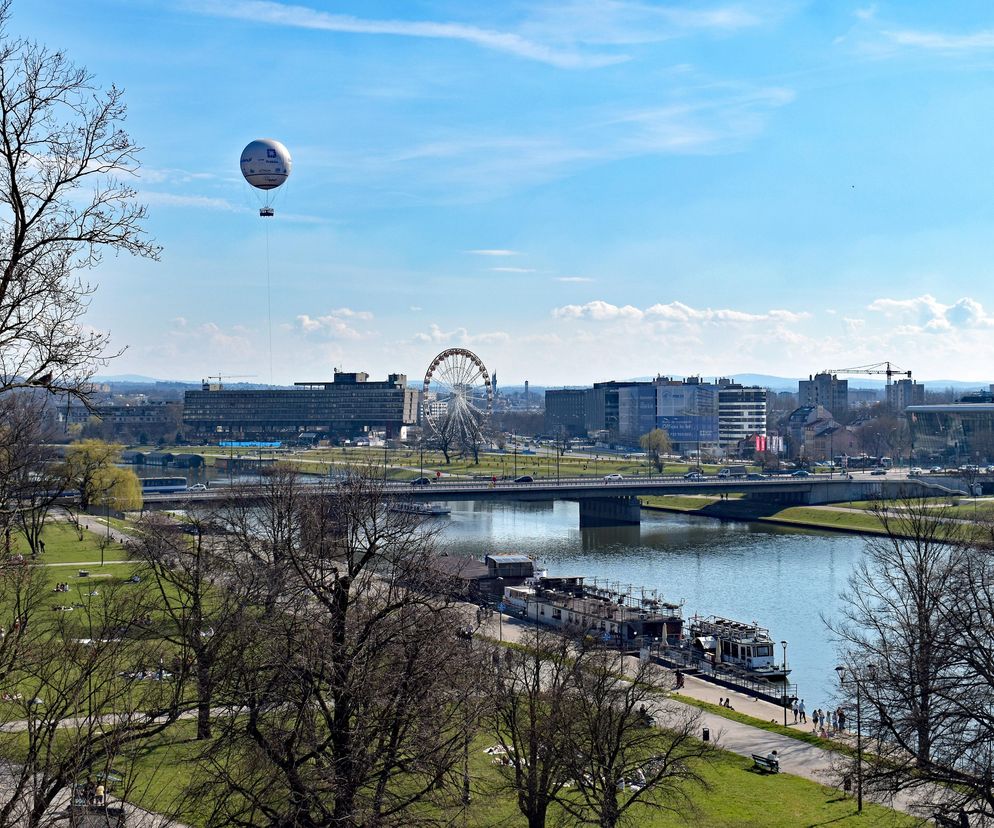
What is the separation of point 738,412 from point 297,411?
242 ft

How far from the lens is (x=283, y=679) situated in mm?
15078

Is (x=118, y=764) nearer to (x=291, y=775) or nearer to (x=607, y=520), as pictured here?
(x=291, y=775)

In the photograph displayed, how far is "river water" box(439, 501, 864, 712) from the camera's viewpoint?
42.9 m

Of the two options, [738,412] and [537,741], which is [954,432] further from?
[537,741]

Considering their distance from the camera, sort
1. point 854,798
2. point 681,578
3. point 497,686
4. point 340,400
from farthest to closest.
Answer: point 340,400, point 681,578, point 854,798, point 497,686

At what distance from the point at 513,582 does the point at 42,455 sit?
21.4 m

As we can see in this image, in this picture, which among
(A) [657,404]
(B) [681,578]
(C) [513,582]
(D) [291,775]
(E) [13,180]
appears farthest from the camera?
(A) [657,404]

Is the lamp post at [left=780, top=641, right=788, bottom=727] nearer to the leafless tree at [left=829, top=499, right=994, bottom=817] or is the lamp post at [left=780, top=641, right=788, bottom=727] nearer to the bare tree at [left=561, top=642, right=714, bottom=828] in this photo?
the leafless tree at [left=829, top=499, right=994, bottom=817]

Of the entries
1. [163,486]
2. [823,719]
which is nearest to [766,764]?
[823,719]

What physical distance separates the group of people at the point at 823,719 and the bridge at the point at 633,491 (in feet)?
143

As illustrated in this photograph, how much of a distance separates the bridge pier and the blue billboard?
7584 cm

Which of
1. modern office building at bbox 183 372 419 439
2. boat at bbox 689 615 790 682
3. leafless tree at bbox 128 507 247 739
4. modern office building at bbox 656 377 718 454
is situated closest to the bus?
leafless tree at bbox 128 507 247 739

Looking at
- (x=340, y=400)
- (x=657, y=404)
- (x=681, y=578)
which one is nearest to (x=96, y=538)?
(x=681, y=578)

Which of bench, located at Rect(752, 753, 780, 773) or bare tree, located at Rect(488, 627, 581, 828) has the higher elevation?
bare tree, located at Rect(488, 627, 581, 828)
